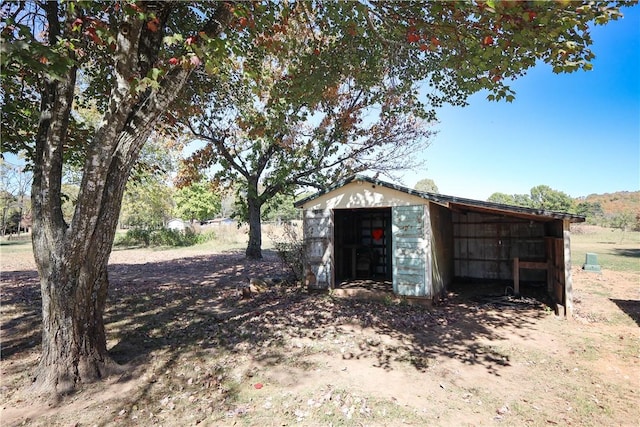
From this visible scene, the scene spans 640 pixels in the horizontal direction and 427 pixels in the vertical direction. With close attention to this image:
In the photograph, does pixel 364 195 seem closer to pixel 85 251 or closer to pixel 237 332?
pixel 237 332

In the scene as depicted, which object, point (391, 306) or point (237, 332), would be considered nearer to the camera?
point (237, 332)

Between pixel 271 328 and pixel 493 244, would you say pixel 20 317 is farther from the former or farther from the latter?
pixel 493 244

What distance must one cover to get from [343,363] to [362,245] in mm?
7017

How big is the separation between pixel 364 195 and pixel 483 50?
490 centimetres

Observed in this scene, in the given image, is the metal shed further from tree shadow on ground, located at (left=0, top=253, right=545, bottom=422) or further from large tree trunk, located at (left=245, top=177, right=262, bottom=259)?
large tree trunk, located at (left=245, top=177, right=262, bottom=259)

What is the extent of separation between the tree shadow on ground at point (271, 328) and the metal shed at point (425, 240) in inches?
34.3

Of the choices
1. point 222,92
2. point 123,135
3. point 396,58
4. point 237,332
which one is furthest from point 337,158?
point 123,135

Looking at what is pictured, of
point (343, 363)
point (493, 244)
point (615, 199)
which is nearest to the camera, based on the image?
point (343, 363)

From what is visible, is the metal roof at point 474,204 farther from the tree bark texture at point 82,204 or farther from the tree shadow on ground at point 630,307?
the tree bark texture at point 82,204

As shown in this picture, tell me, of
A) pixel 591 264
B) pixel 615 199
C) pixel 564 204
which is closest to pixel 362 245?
pixel 591 264

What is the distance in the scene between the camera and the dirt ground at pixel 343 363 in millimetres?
3752

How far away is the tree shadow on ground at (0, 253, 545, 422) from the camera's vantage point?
5.24 metres

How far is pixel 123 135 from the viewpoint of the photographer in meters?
4.13

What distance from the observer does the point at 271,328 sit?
6.62 metres
